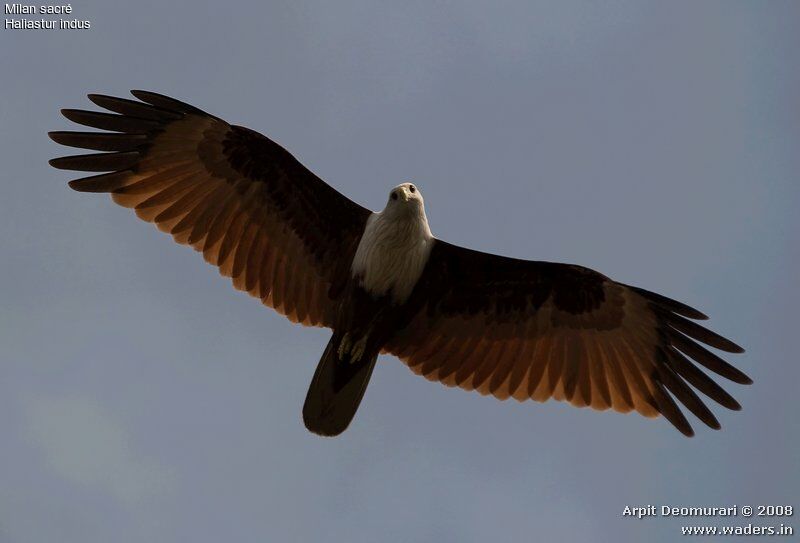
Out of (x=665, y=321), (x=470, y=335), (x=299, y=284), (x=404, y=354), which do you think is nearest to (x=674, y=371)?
(x=665, y=321)

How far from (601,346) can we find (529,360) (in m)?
0.75

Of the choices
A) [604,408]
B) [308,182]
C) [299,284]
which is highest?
[308,182]

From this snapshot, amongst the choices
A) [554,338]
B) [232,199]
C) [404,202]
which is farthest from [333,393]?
[554,338]

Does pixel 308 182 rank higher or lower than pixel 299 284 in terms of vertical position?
higher

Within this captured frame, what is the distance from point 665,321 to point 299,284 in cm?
365

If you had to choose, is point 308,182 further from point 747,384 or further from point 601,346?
point 747,384

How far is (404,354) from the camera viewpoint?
10.2 meters

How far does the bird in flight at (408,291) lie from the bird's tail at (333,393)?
330 mm

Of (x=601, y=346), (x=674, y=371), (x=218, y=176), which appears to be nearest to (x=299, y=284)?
(x=218, y=176)

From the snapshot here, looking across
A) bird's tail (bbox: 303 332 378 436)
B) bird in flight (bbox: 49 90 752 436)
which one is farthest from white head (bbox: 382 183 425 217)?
bird's tail (bbox: 303 332 378 436)

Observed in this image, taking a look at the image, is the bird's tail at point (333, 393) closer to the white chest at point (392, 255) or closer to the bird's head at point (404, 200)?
the white chest at point (392, 255)

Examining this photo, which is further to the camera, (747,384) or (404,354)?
(404,354)

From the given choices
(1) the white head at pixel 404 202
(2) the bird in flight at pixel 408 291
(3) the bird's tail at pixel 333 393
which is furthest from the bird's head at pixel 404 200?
(3) the bird's tail at pixel 333 393

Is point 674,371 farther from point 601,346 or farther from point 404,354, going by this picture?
point 404,354
